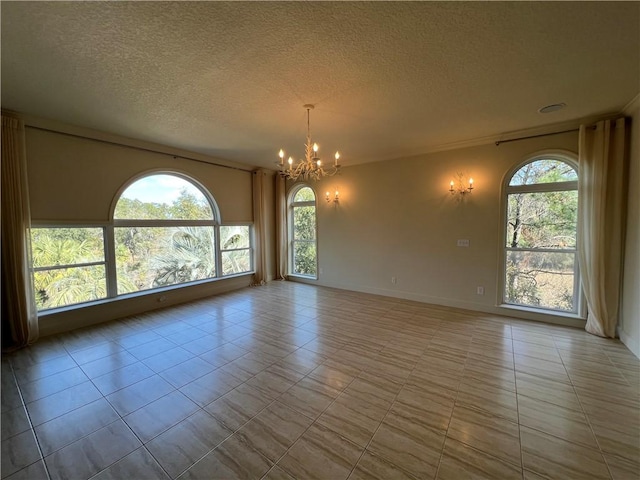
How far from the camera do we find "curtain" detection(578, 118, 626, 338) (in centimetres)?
331

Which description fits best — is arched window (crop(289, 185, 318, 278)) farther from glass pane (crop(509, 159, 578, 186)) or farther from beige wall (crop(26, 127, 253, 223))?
glass pane (crop(509, 159, 578, 186))

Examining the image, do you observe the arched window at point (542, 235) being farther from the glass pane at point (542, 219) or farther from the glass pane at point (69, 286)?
the glass pane at point (69, 286)

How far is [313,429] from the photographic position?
195 centimetres

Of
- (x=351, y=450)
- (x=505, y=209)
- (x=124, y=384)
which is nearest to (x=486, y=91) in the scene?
(x=505, y=209)

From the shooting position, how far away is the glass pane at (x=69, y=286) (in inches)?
141

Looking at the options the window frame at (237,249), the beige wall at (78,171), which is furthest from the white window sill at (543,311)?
the beige wall at (78,171)

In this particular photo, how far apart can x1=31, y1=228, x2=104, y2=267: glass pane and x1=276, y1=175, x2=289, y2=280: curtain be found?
12.0ft

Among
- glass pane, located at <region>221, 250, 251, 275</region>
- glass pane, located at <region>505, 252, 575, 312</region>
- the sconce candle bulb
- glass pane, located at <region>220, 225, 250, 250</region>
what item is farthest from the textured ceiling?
glass pane, located at <region>221, 250, 251, 275</region>

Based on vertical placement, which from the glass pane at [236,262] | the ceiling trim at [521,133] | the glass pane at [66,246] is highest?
the ceiling trim at [521,133]

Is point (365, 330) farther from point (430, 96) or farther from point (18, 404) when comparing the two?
point (18, 404)

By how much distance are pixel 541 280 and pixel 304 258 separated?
15.8ft

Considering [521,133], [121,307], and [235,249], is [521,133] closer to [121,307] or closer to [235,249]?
[235,249]

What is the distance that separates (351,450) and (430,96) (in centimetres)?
335

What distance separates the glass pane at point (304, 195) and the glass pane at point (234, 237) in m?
1.53
